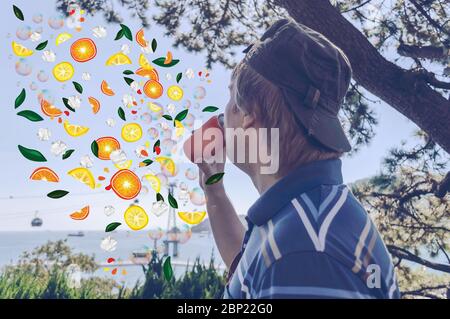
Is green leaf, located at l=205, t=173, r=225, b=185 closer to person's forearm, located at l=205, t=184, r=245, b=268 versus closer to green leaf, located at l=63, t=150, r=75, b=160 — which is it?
person's forearm, located at l=205, t=184, r=245, b=268

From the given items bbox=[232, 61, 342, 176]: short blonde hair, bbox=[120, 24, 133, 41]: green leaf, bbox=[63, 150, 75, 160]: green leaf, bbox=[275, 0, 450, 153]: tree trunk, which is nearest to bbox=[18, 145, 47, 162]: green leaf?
bbox=[63, 150, 75, 160]: green leaf

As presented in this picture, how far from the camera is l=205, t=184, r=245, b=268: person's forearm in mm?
1511

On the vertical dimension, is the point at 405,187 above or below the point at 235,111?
above

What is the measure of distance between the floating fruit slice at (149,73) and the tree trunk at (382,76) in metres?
1.31

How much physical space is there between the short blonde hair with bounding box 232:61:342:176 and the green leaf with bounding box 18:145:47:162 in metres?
1.39

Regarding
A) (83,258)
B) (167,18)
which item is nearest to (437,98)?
(167,18)

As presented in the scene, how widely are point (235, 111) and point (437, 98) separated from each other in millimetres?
2703

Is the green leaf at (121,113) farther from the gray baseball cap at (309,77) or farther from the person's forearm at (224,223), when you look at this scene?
the gray baseball cap at (309,77)

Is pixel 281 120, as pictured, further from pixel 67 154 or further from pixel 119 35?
pixel 119 35

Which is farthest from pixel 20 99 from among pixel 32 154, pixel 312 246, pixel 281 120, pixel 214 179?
pixel 312 246
